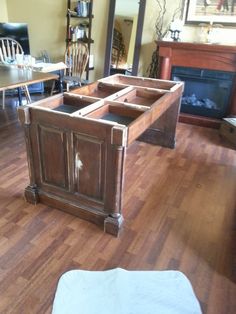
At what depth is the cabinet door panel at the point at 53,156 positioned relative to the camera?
1.78 m

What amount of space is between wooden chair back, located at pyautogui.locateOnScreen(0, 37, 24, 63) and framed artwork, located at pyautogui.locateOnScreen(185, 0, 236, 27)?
2455mm

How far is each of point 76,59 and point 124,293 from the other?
370 centimetres

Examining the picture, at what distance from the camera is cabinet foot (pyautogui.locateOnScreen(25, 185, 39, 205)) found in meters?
2.03

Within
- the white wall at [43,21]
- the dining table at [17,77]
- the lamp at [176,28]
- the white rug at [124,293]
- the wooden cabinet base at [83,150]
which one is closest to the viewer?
the white rug at [124,293]

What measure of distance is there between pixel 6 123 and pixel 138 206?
2.26 m

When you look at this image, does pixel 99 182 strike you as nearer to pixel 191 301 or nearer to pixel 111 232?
pixel 111 232

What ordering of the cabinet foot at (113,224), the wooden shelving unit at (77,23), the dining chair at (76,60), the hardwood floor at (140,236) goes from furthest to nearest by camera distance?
the wooden shelving unit at (77,23) < the dining chair at (76,60) < the cabinet foot at (113,224) < the hardwood floor at (140,236)

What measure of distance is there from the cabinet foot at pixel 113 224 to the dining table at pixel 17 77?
1545mm

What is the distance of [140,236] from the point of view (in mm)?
1823

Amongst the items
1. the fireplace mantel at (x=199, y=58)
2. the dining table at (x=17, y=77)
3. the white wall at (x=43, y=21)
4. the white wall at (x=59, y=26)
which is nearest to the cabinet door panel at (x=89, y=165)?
the dining table at (x=17, y=77)

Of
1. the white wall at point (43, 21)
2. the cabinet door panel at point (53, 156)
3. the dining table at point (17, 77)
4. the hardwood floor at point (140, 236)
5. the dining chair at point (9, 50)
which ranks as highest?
the white wall at point (43, 21)

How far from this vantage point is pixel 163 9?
383 centimetres

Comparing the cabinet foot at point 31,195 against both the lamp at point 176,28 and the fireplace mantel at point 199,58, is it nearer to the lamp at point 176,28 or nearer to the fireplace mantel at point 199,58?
the fireplace mantel at point 199,58

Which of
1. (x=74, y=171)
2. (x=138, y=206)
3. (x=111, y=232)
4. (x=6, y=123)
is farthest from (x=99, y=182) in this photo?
(x=6, y=123)
